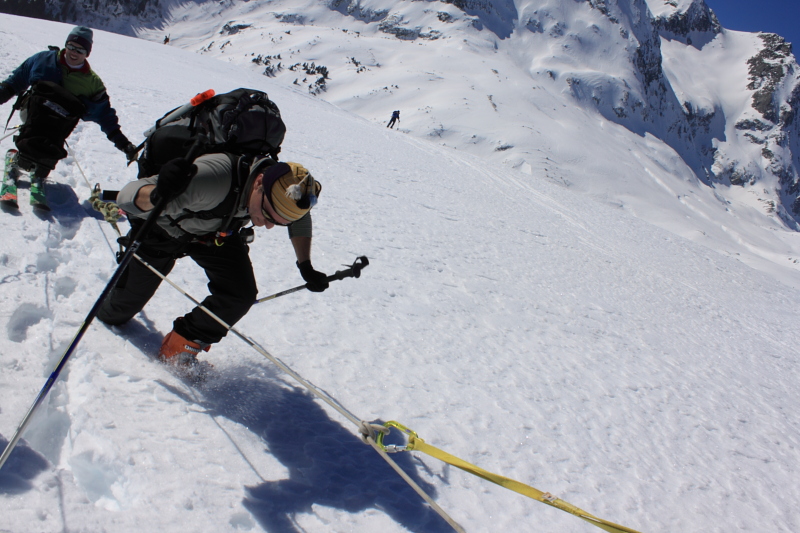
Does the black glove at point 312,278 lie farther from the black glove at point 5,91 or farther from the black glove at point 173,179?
the black glove at point 5,91

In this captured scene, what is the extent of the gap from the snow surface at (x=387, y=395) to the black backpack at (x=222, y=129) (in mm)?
1357

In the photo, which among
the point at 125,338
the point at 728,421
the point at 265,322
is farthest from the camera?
the point at 728,421

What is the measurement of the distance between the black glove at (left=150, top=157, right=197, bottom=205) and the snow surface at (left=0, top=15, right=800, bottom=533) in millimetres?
1235

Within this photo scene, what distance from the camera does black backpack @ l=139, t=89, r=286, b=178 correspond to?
3.07 meters

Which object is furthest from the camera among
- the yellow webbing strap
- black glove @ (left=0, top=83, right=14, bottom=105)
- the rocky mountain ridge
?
the rocky mountain ridge

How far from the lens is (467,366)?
175 inches

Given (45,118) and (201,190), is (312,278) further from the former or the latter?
(45,118)

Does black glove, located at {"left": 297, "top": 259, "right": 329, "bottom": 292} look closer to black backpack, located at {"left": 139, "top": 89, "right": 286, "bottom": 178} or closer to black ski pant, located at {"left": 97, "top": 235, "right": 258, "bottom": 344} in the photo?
black ski pant, located at {"left": 97, "top": 235, "right": 258, "bottom": 344}

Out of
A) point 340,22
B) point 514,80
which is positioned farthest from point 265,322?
point 340,22

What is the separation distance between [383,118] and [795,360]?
71780mm

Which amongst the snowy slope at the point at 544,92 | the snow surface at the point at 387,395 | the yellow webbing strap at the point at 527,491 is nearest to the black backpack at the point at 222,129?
the snow surface at the point at 387,395

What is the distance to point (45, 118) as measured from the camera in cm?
481

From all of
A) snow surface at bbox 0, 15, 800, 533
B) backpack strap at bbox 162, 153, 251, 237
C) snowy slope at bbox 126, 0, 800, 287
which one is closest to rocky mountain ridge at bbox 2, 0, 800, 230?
snowy slope at bbox 126, 0, 800, 287

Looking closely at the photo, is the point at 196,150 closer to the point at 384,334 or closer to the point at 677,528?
the point at 384,334
